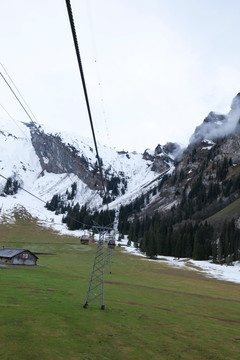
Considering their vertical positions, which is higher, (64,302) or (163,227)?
(163,227)

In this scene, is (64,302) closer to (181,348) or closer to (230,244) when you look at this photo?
(181,348)

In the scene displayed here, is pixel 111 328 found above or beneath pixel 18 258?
above

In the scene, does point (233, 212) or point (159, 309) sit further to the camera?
point (233, 212)

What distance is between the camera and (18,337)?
1762cm

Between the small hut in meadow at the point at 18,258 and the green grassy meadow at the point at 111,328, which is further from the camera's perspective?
the small hut in meadow at the point at 18,258

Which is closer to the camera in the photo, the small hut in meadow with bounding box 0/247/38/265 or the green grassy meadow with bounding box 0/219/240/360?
the green grassy meadow with bounding box 0/219/240/360

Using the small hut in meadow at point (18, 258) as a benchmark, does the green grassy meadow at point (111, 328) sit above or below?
above

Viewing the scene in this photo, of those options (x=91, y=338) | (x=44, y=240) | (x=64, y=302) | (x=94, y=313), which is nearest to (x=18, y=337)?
(x=91, y=338)

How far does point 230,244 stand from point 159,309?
110 meters

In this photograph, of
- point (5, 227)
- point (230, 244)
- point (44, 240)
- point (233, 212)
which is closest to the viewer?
point (230, 244)

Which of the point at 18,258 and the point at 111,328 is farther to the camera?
the point at 18,258

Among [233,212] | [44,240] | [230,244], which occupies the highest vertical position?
[233,212]

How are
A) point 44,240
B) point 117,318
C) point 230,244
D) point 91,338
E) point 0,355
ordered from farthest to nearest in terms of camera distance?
point 44,240
point 230,244
point 117,318
point 91,338
point 0,355

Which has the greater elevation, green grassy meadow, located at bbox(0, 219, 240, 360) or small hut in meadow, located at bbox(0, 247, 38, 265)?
green grassy meadow, located at bbox(0, 219, 240, 360)
